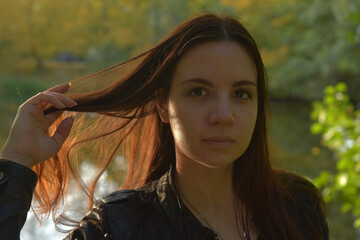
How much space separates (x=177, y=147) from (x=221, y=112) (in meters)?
0.24

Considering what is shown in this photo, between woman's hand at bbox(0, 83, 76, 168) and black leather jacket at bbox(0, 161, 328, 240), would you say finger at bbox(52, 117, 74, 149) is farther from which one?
black leather jacket at bbox(0, 161, 328, 240)

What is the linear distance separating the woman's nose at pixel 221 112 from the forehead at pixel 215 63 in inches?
2.6

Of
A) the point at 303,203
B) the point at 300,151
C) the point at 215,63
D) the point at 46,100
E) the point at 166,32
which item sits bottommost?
the point at 300,151

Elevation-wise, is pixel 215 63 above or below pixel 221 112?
above

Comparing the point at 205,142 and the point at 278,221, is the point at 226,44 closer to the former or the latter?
the point at 205,142

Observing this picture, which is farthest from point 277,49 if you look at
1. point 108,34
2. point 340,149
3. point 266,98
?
point 266,98

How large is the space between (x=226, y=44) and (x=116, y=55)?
386 inches

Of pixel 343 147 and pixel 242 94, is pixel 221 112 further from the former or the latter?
pixel 343 147

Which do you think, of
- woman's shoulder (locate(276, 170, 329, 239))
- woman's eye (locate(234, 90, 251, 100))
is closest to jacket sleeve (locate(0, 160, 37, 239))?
woman's eye (locate(234, 90, 251, 100))

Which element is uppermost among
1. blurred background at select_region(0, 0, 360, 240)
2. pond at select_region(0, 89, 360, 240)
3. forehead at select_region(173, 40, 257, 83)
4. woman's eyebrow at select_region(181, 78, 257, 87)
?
forehead at select_region(173, 40, 257, 83)

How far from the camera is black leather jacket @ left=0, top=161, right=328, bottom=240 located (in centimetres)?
117

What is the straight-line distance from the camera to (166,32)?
10.5 m

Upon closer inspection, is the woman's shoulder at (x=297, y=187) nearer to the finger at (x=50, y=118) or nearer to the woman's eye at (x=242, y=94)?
the woman's eye at (x=242, y=94)

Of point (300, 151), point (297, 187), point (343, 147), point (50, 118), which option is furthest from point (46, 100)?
point (300, 151)
